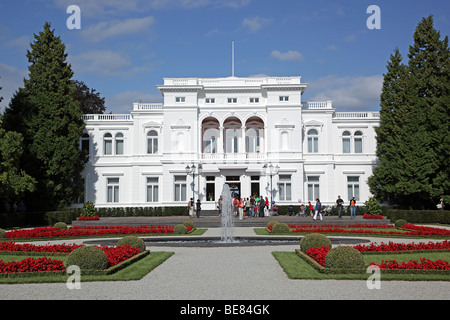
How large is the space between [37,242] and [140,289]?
47.6 ft

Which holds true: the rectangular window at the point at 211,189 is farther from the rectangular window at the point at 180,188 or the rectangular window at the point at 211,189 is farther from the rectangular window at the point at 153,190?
the rectangular window at the point at 153,190

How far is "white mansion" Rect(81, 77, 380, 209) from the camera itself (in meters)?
46.4

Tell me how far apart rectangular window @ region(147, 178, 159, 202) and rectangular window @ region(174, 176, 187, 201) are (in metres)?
2.55

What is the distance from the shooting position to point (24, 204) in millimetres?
40219

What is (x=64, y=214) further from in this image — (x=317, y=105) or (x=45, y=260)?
(x=317, y=105)

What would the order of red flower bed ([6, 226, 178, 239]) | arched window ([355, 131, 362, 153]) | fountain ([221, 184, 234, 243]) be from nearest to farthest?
fountain ([221, 184, 234, 243]) → red flower bed ([6, 226, 178, 239]) → arched window ([355, 131, 362, 153])

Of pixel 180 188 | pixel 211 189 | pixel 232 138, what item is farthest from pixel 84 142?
pixel 232 138

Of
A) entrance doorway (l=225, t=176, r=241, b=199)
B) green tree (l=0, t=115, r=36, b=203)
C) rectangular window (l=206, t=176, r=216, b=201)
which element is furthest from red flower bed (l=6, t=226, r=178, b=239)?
entrance doorway (l=225, t=176, r=241, b=199)

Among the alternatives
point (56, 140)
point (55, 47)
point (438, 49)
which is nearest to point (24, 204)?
point (56, 140)

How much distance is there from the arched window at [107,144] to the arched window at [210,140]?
9.97 meters

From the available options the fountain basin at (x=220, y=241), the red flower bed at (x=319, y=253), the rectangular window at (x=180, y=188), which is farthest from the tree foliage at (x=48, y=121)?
the red flower bed at (x=319, y=253)

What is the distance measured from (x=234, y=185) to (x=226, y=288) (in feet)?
118

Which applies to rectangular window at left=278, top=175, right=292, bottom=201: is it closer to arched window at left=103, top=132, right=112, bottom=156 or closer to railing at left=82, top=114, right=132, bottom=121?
railing at left=82, top=114, right=132, bottom=121

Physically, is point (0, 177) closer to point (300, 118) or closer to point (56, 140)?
point (56, 140)
